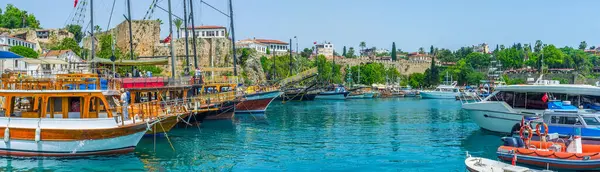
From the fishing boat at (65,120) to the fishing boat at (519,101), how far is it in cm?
1789

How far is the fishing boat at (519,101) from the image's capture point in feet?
86.1

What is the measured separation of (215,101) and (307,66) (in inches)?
2669

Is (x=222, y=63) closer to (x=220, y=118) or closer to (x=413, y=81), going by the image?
(x=220, y=118)

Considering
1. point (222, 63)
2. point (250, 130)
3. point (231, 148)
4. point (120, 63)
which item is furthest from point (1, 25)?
point (231, 148)

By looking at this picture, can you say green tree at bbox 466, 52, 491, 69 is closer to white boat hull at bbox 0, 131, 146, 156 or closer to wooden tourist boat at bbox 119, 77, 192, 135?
wooden tourist boat at bbox 119, 77, 192, 135

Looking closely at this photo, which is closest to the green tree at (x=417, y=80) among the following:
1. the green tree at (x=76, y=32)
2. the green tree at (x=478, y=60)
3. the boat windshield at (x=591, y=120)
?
the green tree at (x=478, y=60)

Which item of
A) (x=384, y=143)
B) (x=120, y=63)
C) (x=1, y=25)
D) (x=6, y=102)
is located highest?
(x=1, y=25)

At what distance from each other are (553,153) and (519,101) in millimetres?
11566

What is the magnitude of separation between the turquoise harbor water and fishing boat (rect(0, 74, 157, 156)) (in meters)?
0.45

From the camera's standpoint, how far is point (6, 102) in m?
20.9

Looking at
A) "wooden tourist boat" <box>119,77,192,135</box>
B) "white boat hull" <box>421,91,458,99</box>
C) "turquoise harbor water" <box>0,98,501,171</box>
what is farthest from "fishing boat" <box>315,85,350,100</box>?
"wooden tourist boat" <box>119,77,192,135</box>

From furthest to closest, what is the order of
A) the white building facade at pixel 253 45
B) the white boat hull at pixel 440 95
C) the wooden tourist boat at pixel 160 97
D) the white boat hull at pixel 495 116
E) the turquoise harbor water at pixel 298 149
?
the white building facade at pixel 253 45 < the white boat hull at pixel 440 95 < the white boat hull at pixel 495 116 < the wooden tourist boat at pixel 160 97 < the turquoise harbor water at pixel 298 149

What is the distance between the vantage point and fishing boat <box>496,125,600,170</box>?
1703 centimetres

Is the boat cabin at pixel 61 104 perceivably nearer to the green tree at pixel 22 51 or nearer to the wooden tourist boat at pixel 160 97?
the wooden tourist boat at pixel 160 97
